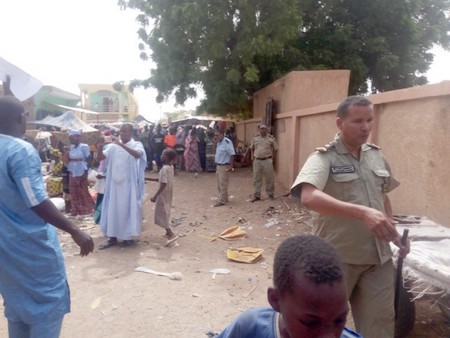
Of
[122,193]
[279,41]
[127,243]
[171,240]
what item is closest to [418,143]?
[171,240]

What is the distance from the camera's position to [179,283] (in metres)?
4.88

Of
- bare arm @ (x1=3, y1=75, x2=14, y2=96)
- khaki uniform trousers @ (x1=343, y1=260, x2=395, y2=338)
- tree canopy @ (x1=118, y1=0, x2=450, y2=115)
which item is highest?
tree canopy @ (x1=118, y1=0, x2=450, y2=115)

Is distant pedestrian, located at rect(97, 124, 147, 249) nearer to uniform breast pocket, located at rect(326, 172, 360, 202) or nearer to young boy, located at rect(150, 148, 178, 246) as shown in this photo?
young boy, located at rect(150, 148, 178, 246)

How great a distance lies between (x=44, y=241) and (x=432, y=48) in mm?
17577

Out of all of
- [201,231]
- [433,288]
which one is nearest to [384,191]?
[433,288]

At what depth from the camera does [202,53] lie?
1304 cm

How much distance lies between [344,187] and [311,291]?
1.30m

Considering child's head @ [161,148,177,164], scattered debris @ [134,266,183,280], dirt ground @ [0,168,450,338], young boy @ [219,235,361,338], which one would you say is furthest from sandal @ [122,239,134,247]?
young boy @ [219,235,361,338]

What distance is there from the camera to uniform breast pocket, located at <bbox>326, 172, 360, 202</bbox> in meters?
2.32

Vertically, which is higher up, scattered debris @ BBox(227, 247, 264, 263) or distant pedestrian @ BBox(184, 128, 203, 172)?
distant pedestrian @ BBox(184, 128, 203, 172)

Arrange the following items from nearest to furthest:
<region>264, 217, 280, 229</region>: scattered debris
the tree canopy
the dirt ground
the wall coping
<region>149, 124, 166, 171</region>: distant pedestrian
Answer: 1. the dirt ground
2. the wall coping
3. <region>264, 217, 280, 229</region>: scattered debris
4. the tree canopy
5. <region>149, 124, 166, 171</region>: distant pedestrian

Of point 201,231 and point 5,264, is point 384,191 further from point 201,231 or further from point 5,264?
point 201,231

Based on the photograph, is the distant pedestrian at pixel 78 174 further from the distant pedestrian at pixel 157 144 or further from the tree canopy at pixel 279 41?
the distant pedestrian at pixel 157 144

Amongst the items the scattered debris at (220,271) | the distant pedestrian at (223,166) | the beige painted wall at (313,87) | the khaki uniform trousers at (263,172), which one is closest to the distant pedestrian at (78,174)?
the distant pedestrian at (223,166)
